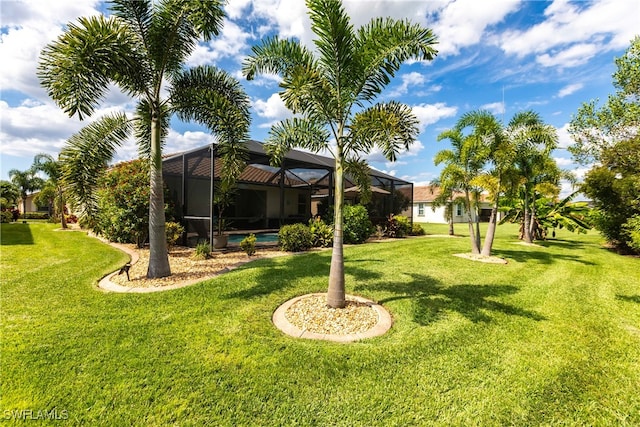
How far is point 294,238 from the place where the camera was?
1117 centimetres

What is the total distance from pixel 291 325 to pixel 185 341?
61.7 inches

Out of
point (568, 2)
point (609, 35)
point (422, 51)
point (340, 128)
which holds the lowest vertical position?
point (340, 128)

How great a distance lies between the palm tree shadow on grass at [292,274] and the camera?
603 centimetres

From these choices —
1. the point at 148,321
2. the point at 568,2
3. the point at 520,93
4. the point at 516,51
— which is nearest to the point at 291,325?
the point at 148,321

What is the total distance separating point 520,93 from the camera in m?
12.5

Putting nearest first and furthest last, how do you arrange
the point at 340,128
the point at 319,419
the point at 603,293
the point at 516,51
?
the point at 319,419 < the point at 340,128 < the point at 603,293 < the point at 516,51

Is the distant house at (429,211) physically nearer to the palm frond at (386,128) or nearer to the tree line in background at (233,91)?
the tree line in background at (233,91)

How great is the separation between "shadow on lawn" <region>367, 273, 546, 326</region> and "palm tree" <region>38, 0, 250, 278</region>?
558cm

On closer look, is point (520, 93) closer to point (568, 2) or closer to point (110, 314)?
point (568, 2)

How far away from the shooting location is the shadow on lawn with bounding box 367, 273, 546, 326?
194 inches

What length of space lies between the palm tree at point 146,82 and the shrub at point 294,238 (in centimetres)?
445

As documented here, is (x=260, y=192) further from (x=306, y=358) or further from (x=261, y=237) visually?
(x=306, y=358)

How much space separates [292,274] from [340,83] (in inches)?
195

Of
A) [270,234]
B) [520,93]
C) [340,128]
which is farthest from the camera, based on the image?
[270,234]
